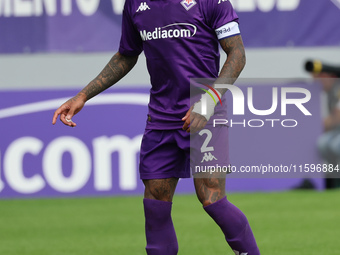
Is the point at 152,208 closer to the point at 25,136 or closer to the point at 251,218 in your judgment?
the point at 251,218

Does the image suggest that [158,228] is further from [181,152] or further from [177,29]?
[177,29]

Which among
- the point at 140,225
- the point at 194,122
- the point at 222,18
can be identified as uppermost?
the point at 222,18

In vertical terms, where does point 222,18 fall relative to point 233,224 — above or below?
→ above

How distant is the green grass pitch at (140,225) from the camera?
19.3 ft

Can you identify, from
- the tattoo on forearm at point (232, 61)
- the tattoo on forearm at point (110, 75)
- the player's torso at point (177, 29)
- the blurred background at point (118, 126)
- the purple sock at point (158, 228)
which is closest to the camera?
the tattoo on forearm at point (232, 61)

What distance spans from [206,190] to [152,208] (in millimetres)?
295

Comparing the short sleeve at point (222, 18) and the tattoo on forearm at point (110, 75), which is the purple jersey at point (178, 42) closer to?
the short sleeve at point (222, 18)

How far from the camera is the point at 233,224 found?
3.94 m

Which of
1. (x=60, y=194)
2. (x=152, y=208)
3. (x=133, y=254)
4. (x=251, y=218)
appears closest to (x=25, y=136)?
(x=60, y=194)

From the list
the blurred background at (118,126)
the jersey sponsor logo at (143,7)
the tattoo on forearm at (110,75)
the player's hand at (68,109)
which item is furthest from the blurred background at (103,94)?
the jersey sponsor logo at (143,7)

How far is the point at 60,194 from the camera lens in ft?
28.6

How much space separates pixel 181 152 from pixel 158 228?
0.40 m

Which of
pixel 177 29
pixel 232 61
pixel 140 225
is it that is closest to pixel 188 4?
pixel 177 29

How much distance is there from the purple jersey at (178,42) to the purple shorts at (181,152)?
6cm
